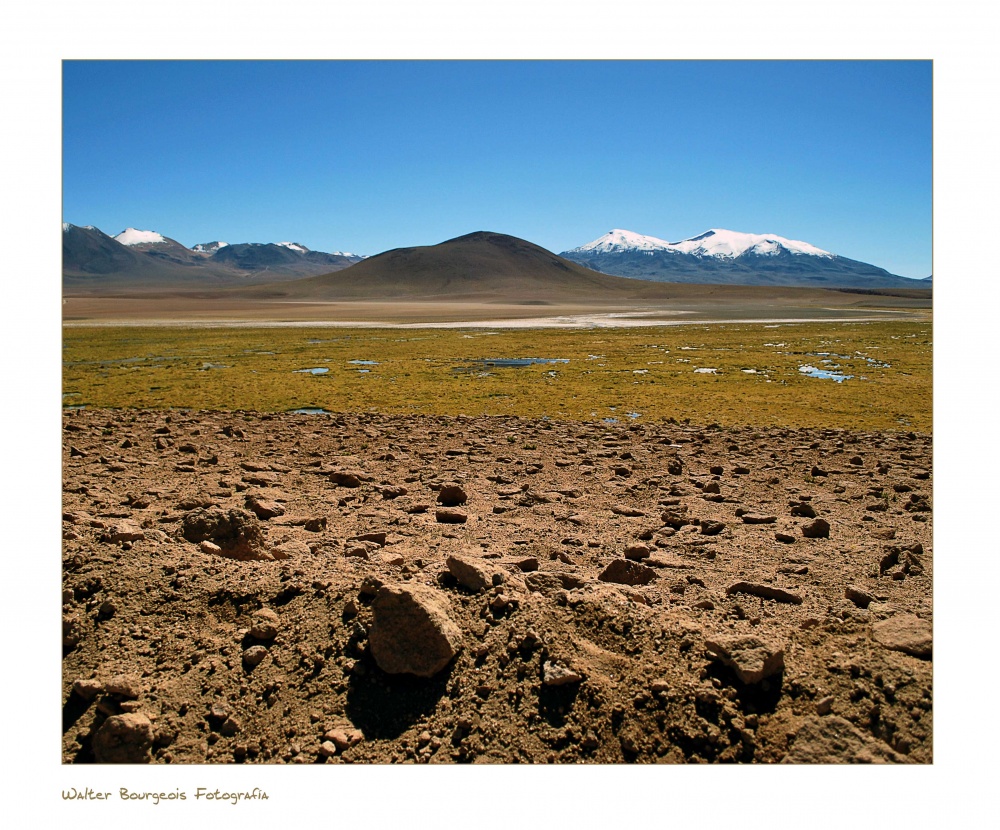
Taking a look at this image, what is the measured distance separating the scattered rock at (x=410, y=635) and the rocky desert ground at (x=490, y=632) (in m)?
0.01

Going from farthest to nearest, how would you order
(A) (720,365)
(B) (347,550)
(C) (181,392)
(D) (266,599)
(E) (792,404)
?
1. (A) (720,365)
2. (C) (181,392)
3. (E) (792,404)
4. (B) (347,550)
5. (D) (266,599)

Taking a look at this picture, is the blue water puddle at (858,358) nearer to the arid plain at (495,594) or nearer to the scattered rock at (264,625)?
the arid plain at (495,594)

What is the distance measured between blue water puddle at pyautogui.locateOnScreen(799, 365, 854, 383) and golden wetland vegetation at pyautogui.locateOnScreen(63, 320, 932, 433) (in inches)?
12.8

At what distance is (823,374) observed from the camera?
23.8m

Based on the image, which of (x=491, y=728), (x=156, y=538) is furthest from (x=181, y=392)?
(x=491, y=728)

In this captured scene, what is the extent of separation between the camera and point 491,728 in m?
3.67

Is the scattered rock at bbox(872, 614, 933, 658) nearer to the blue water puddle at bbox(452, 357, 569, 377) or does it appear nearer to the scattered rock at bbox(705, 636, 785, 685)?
the scattered rock at bbox(705, 636, 785, 685)

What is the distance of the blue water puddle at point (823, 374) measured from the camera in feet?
73.7

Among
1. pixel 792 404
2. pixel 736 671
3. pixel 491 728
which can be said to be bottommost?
pixel 491 728

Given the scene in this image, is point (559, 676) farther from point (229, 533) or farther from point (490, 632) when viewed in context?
point (229, 533)

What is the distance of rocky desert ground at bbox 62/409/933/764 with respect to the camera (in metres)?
3.62

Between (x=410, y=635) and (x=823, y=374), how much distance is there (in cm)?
2301

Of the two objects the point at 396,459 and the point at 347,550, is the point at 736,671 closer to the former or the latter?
the point at 347,550

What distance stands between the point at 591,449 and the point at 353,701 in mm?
Result: 8244
